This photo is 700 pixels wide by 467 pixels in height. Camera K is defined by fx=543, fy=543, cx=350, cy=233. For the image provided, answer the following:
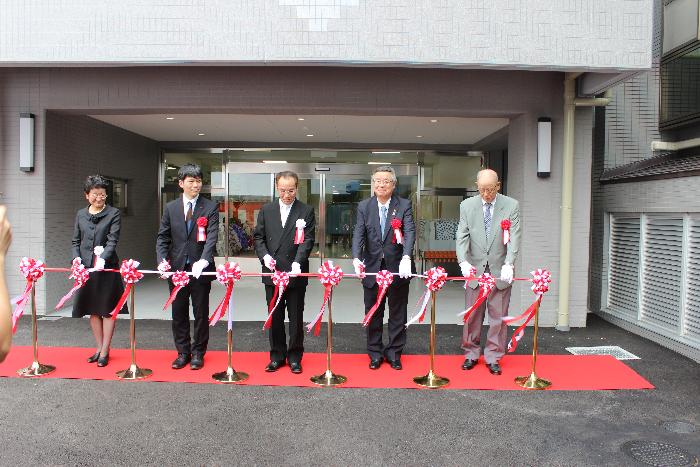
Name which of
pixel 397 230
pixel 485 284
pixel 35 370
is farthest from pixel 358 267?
pixel 35 370

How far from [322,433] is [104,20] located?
16.4 ft

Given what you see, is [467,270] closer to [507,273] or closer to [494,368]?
[507,273]

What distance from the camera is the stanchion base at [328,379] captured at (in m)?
4.61

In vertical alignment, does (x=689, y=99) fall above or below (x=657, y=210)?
above

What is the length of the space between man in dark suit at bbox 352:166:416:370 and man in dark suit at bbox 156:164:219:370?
140 cm

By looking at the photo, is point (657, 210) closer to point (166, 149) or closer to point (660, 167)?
point (660, 167)

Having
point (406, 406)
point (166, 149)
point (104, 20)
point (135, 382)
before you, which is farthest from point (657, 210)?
point (166, 149)

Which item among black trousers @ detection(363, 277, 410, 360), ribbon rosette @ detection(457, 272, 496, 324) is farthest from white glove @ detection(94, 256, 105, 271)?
ribbon rosette @ detection(457, 272, 496, 324)

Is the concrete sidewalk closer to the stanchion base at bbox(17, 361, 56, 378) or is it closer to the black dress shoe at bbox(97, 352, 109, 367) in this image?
the stanchion base at bbox(17, 361, 56, 378)

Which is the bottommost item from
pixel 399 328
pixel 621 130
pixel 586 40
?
pixel 399 328

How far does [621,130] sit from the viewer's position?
798 centimetres

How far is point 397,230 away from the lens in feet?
16.2

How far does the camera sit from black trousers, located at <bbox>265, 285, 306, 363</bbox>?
194 inches

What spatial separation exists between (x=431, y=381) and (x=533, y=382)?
87 cm
